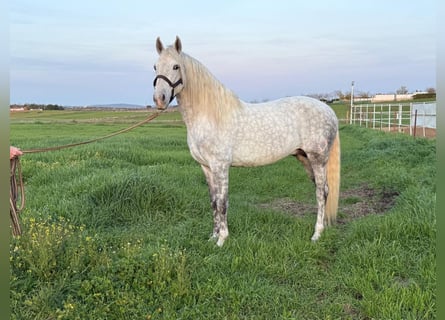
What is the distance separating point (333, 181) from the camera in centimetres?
490

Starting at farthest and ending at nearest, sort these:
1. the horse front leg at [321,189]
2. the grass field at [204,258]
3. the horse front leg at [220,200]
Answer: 1. the horse front leg at [321,189]
2. the horse front leg at [220,200]
3. the grass field at [204,258]

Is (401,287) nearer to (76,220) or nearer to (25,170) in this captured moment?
(76,220)

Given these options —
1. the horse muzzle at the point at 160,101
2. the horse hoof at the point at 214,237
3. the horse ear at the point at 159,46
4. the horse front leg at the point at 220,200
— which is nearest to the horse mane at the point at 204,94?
the horse ear at the point at 159,46

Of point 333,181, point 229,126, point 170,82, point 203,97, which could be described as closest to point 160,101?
point 170,82

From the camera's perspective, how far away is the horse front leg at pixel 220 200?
165 inches

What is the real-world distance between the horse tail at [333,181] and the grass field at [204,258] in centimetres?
21

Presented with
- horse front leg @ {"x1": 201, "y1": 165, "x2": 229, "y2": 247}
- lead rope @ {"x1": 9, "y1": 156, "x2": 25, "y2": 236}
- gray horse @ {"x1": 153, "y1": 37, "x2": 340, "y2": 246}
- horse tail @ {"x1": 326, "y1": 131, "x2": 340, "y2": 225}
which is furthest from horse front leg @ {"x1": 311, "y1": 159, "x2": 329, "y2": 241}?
lead rope @ {"x1": 9, "y1": 156, "x2": 25, "y2": 236}

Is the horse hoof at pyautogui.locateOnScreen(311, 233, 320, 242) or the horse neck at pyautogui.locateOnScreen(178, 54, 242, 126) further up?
the horse neck at pyautogui.locateOnScreen(178, 54, 242, 126)

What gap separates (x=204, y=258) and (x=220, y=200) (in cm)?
82

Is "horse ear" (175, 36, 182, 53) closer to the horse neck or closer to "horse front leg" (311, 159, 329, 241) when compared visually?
the horse neck

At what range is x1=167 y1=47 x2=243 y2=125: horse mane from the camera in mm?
4059

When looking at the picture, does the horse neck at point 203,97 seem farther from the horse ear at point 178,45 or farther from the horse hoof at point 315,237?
the horse hoof at point 315,237

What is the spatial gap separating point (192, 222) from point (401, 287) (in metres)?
2.56

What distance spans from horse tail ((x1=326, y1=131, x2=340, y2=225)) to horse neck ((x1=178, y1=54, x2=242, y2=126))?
5.05 feet
